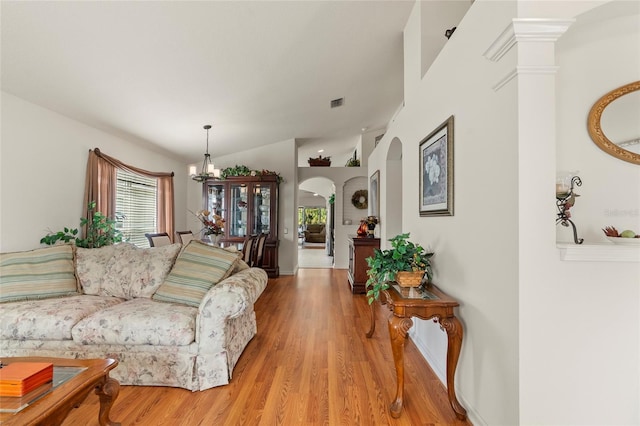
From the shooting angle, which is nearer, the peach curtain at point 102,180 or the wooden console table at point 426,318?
the wooden console table at point 426,318

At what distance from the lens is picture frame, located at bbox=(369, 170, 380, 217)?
4851 millimetres

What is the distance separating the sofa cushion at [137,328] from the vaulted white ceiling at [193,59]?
2232 mm

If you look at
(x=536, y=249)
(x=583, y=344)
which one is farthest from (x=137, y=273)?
(x=583, y=344)

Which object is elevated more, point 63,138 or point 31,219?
point 63,138

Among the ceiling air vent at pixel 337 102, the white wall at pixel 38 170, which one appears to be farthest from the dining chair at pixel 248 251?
the ceiling air vent at pixel 337 102

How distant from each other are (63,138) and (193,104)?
153 centimetres

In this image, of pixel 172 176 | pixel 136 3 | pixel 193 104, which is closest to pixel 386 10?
pixel 136 3

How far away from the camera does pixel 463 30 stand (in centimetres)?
189

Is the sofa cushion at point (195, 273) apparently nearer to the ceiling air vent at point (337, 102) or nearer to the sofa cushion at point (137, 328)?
the sofa cushion at point (137, 328)

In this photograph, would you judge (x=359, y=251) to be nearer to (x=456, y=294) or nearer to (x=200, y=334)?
(x=456, y=294)

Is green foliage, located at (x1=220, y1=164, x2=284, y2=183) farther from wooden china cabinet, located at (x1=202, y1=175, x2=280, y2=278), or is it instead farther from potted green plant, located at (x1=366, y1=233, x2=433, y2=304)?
potted green plant, located at (x1=366, y1=233, x2=433, y2=304)

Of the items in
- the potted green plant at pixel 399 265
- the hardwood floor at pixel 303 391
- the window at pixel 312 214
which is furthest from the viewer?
the window at pixel 312 214

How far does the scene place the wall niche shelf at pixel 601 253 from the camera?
1300mm

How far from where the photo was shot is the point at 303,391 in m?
2.10
